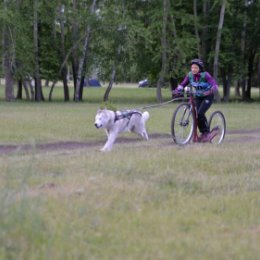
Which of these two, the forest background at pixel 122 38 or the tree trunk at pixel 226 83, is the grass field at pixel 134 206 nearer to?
the forest background at pixel 122 38

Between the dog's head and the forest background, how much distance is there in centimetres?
2478

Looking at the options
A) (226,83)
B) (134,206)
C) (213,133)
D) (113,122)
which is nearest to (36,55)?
(226,83)

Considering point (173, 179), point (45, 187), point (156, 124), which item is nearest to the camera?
point (45, 187)

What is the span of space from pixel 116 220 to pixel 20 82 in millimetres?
41528

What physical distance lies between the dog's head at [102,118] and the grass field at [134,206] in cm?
256

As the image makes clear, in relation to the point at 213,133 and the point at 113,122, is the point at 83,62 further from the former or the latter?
the point at 113,122

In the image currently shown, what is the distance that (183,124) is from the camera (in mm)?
12570

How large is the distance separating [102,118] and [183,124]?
1727 millimetres

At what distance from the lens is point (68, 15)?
40.2 metres

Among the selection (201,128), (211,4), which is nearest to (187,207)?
(201,128)

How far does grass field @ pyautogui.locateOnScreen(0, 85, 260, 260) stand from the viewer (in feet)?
15.4

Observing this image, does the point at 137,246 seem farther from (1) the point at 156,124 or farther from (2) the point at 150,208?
(1) the point at 156,124

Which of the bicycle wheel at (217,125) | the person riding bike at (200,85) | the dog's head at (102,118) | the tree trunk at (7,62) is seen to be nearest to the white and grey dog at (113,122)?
the dog's head at (102,118)

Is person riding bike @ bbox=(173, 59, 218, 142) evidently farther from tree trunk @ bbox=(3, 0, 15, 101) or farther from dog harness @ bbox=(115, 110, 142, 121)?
tree trunk @ bbox=(3, 0, 15, 101)
